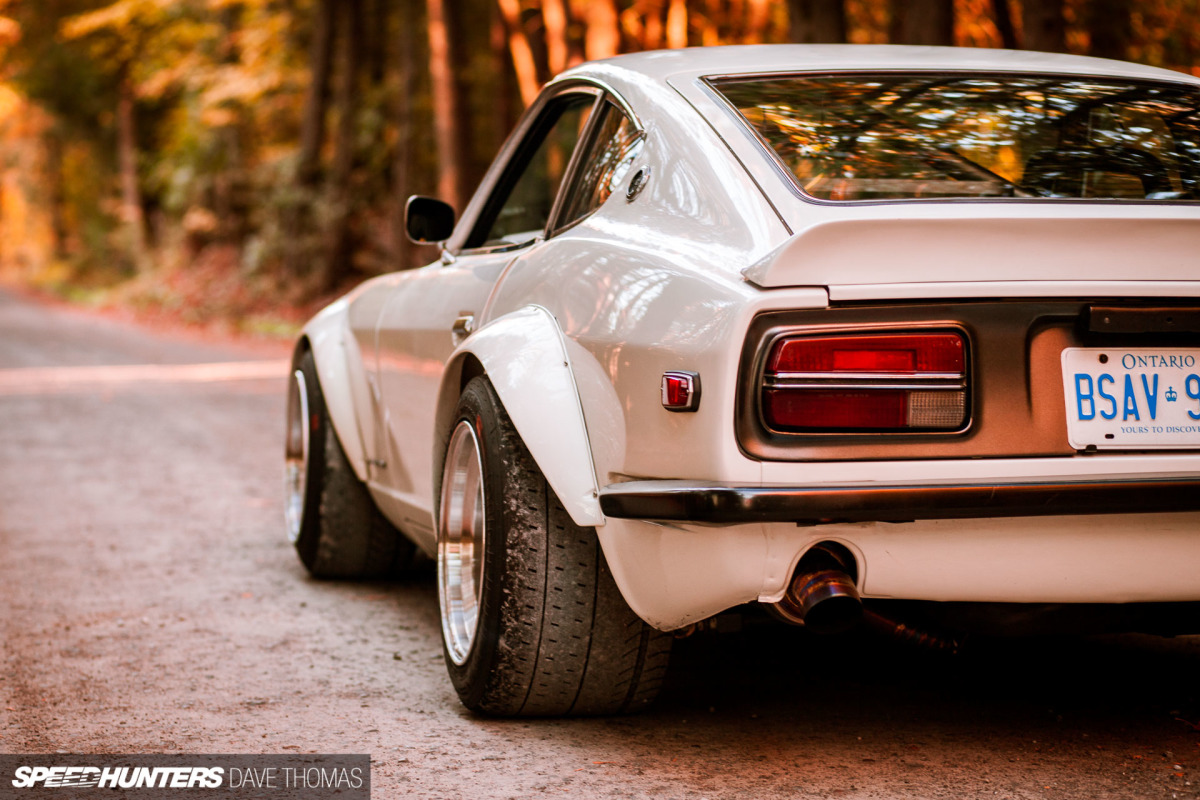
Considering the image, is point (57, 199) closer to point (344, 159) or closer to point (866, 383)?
point (344, 159)

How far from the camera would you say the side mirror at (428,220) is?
4273 millimetres

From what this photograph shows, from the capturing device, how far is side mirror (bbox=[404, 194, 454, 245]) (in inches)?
168

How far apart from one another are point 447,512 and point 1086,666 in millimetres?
1797

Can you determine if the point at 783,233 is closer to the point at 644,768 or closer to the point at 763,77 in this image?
Answer: the point at 763,77

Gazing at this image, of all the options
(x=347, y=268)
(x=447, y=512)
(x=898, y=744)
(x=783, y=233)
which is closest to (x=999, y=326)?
(x=783, y=233)

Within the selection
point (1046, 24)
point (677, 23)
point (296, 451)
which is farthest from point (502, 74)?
point (296, 451)

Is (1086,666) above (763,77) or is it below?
below

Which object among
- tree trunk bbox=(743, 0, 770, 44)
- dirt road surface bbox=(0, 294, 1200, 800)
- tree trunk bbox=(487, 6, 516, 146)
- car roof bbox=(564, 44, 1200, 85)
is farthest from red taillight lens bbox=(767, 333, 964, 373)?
tree trunk bbox=(487, 6, 516, 146)

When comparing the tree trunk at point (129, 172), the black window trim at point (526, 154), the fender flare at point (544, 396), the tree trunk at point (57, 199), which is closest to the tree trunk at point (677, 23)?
the black window trim at point (526, 154)

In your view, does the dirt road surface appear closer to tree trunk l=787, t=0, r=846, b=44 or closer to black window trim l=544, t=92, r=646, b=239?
black window trim l=544, t=92, r=646, b=239

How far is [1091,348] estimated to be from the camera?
2.56m

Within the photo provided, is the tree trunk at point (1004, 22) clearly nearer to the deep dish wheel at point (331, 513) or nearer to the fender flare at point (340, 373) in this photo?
the fender flare at point (340, 373)

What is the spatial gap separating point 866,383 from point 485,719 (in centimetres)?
135

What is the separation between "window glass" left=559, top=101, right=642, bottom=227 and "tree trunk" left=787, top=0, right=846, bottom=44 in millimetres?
7582
